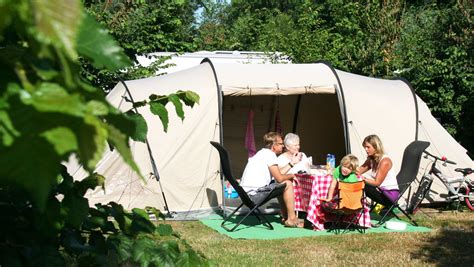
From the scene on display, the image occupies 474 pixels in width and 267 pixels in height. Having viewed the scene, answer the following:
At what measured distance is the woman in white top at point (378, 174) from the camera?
7.46 meters

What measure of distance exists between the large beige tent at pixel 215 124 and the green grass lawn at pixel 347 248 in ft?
2.27

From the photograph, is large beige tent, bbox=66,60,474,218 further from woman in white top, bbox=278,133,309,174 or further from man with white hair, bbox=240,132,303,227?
woman in white top, bbox=278,133,309,174

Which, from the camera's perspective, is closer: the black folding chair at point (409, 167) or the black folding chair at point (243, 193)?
the black folding chair at point (243, 193)

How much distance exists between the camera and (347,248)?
6.41 metres

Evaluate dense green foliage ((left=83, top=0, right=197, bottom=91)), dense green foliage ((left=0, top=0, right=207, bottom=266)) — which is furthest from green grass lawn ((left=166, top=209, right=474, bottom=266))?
dense green foliage ((left=0, top=0, right=207, bottom=266))

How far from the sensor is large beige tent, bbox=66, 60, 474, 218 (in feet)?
26.4

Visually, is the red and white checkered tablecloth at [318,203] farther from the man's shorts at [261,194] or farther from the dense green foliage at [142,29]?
the dense green foliage at [142,29]

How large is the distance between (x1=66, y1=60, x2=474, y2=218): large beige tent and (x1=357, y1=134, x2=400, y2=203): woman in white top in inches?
18.0

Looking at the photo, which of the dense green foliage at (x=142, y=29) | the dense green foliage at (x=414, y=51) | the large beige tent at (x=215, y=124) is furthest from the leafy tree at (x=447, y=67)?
the dense green foliage at (x=142, y=29)

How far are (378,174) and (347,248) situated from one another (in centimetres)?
147

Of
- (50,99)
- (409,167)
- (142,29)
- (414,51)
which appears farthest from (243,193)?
(50,99)

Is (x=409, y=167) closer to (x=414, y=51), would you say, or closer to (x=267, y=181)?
(x=267, y=181)

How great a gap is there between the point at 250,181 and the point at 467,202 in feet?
10.1

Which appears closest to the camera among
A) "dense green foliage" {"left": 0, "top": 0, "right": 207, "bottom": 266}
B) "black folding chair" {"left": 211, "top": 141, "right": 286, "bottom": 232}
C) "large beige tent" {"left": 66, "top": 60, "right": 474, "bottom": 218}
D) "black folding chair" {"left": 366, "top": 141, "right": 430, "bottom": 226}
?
"dense green foliage" {"left": 0, "top": 0, "right": 207, "bottom": 266}
